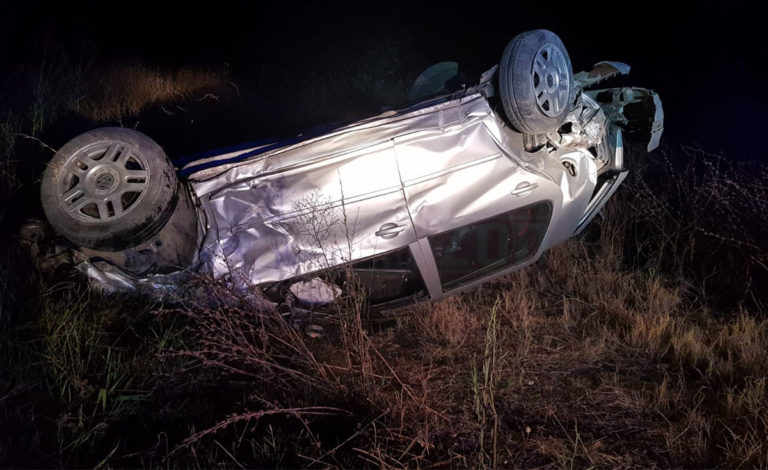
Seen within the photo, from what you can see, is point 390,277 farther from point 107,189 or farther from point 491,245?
point 107,189

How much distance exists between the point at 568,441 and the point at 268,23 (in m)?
8.90

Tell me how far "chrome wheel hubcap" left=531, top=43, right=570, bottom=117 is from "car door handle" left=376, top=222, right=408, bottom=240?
3.83 feet

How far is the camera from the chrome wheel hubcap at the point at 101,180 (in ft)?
11.6

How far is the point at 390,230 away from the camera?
3.74m

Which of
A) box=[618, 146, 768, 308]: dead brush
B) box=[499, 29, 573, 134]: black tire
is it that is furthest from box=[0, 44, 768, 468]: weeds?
box=[499, 29, 573, 134]: black tire

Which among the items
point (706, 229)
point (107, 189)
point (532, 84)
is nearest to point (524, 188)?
point (532, 84)

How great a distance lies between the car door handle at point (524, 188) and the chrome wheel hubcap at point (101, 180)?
2.26 metres

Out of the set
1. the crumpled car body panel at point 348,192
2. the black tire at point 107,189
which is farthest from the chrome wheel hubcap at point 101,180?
the crumpled car body panel at point 348,192

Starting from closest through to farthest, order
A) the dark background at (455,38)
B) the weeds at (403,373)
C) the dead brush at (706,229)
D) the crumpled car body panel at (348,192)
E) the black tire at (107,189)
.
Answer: the weeds at (403,373), the black tire at (107,189), the crumpled car body panel at (348,192), the dead brush at (706,229), the dark background at (455,38)

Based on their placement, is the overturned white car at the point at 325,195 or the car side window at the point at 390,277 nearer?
the overturned white car at the point at 325,195

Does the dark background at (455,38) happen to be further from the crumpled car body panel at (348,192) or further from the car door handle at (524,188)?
the crumpled car body panel at (348,192)

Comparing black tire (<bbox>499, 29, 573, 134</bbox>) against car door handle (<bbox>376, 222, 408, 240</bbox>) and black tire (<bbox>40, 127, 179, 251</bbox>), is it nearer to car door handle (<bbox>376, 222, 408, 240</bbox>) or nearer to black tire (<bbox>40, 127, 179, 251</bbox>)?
car door handle (<bbox>376, 222, 408, 240</bbox>)

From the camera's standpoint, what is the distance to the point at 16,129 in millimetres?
5012

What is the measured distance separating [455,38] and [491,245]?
741 centimetres
